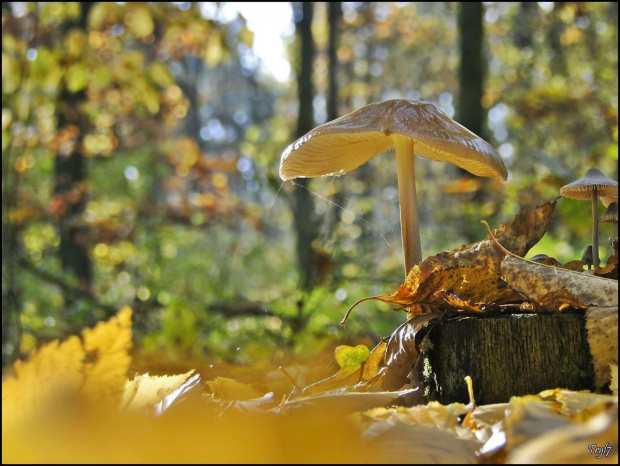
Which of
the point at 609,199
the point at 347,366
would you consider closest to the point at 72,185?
the point at 347,366

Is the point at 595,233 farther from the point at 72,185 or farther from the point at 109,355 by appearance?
the point at 72,185

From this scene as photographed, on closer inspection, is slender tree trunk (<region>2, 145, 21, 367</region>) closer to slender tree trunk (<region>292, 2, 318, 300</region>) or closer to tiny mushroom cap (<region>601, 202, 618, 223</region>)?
slender tree trunk (<region>292, 2, 318, 300</region>)

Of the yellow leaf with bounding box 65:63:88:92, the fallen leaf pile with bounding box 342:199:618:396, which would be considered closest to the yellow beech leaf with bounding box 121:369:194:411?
the fallen leaf pile with bounding box 342:199:618:396

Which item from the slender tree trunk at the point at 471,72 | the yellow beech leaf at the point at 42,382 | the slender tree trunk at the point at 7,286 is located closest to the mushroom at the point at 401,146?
the yellow beech leaf at the point at 42,382

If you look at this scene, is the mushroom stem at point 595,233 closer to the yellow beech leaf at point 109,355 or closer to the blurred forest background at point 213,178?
the blurred forest background at point 213,178

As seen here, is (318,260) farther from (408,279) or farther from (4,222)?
(408,279)

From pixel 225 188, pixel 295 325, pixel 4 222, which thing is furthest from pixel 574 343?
pixel 225 188
